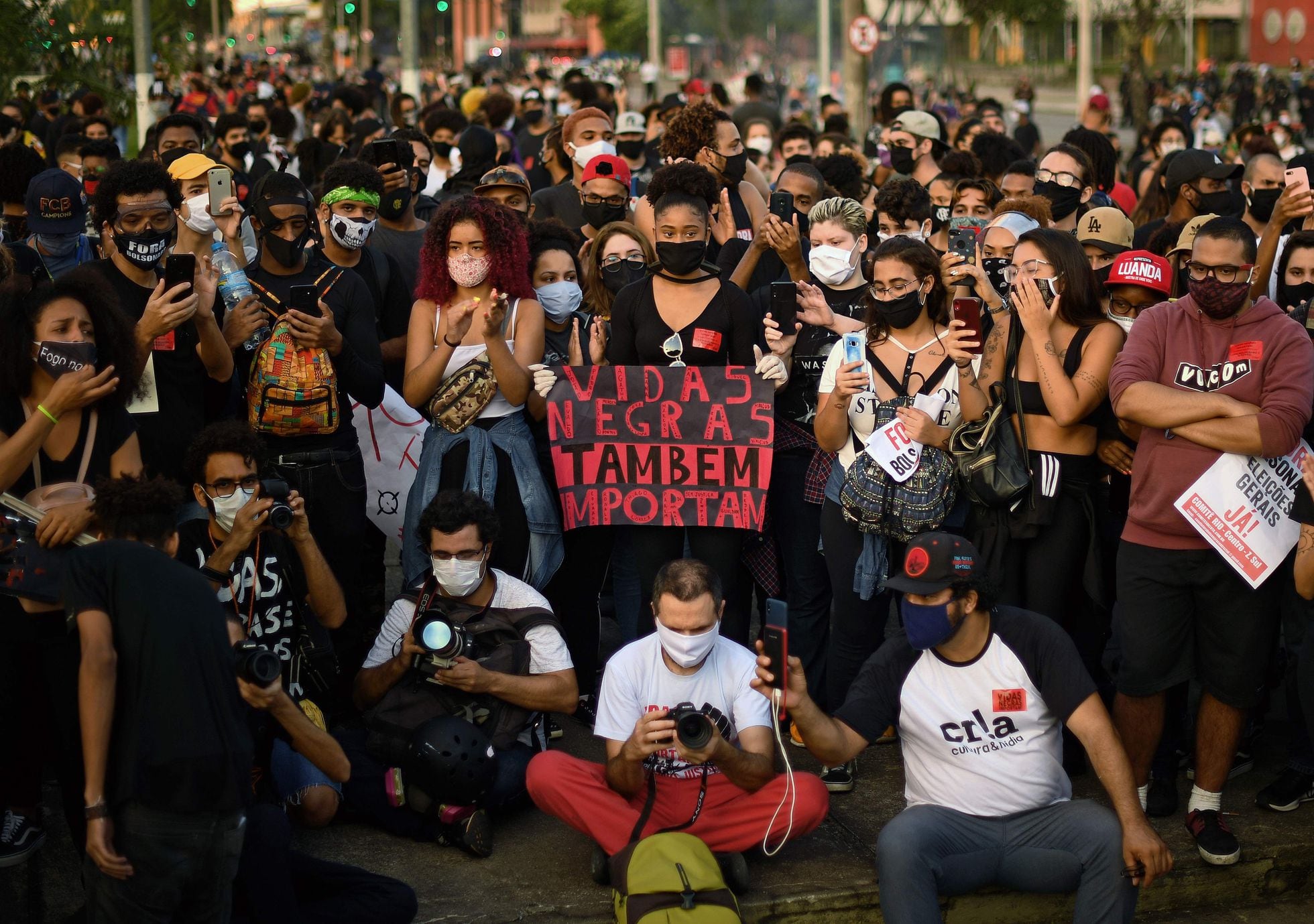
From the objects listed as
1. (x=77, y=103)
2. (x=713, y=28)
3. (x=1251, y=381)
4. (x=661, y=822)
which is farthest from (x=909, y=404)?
(x=713, y=28)

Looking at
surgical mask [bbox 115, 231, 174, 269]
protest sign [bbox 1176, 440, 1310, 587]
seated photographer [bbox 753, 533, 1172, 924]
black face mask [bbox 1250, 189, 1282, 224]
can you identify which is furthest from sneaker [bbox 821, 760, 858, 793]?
black face mask [bbox 1250, 189, 1282, 224]

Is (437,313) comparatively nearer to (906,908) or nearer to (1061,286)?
(1061,286)

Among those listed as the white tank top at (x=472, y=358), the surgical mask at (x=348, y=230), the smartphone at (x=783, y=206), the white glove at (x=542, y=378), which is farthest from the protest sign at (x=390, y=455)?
the smartphone at (x=783, y=206)

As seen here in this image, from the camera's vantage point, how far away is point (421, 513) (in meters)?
6.36

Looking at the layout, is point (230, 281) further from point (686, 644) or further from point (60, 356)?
point (686, 644)

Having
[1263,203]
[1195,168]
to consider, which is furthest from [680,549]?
[1263,203]

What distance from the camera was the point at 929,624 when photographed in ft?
17.4

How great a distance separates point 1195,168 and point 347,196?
15.2 feet

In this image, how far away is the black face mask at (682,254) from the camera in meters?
6.40

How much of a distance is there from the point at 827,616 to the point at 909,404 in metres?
1.06

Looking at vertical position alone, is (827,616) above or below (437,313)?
below

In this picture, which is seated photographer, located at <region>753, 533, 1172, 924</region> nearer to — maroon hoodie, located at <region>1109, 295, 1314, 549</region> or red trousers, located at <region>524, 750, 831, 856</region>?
red trousers, located at <region>524, 750, 831, 856</region>

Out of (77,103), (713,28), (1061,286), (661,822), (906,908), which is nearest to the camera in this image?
(906,908)

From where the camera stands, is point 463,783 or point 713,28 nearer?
point 463,783
